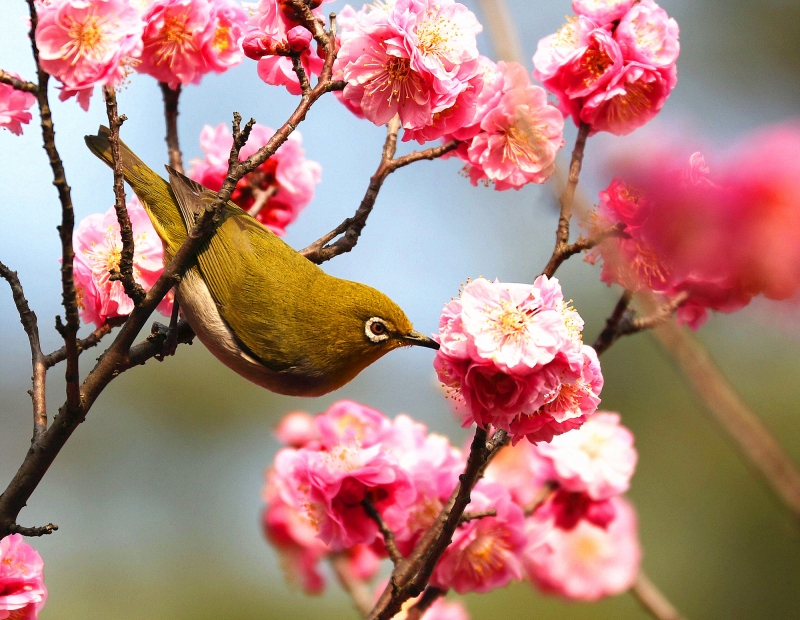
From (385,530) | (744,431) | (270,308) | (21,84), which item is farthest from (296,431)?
(744,431)

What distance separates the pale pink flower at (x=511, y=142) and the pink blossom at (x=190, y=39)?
1.07 meters

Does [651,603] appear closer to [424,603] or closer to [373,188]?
[424,603]

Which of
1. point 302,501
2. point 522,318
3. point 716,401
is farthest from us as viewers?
point 302,501

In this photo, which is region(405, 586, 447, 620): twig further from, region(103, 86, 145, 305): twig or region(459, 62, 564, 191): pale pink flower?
region(459, 62, 564, 191): pale pink flower

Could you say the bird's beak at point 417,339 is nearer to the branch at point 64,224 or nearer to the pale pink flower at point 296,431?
the pale pink flower at point 296,431

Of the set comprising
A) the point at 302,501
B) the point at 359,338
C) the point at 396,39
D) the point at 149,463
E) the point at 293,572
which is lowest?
the point at 149,463

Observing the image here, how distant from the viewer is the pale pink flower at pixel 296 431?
3.48 m

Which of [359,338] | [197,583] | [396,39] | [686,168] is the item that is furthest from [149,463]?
[686,168]

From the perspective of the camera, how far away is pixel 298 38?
2.55 m

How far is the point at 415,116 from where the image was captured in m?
2.44

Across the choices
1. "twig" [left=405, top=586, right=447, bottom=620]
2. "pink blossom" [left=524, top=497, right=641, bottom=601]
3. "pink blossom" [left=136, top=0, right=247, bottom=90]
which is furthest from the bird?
"pink blossom" [left=524, top=497, right=641, bottom=601]

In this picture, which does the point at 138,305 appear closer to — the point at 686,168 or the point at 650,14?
the point at 686,168

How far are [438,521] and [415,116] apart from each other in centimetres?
131

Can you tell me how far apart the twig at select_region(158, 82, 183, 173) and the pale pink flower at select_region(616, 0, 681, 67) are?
72.8 inches
